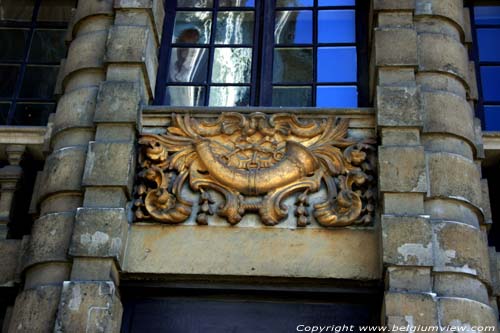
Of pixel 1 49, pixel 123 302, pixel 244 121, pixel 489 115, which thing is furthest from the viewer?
pixel 1 49

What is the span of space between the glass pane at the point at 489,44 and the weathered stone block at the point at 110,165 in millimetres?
Answer: 4403

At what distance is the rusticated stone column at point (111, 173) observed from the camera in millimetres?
7434

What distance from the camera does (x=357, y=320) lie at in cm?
787

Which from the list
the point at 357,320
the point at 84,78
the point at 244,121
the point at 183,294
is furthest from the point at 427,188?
the point at 84,78

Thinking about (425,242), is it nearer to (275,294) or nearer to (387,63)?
(275,294)

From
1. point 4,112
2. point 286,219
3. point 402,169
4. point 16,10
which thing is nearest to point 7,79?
point 4,112

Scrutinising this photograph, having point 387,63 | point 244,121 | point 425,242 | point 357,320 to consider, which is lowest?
point 357,320

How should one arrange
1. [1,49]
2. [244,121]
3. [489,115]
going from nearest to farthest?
1. [244,121]
2. [489,115]
3. [1,49]

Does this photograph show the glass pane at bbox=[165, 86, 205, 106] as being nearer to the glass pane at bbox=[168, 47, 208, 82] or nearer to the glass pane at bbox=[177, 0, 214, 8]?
the glass pane at bbox=[168, 47, 208, 82]

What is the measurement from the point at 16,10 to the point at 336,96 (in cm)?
431

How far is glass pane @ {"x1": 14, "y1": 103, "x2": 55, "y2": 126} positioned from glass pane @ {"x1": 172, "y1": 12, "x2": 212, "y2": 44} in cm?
168

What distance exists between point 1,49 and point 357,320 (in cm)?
558

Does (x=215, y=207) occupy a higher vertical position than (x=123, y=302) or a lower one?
higher

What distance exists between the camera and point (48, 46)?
10.5 m
